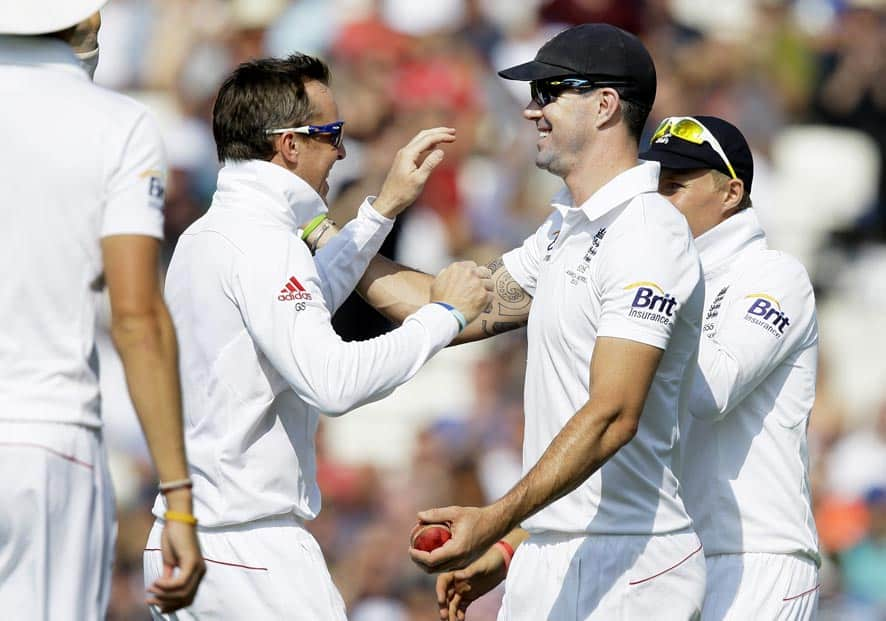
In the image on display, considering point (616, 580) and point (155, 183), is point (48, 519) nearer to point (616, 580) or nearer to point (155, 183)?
point (155, 183)

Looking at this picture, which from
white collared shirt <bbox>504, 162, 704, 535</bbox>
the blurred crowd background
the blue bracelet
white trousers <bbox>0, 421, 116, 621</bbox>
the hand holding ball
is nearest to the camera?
white trousers <bbox>0, 421, 116, 621</bbox>

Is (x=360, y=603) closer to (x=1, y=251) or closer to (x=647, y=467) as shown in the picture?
(x=647, y=467)

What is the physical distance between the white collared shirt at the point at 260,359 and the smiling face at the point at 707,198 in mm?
1263

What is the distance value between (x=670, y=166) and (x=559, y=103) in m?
0.83

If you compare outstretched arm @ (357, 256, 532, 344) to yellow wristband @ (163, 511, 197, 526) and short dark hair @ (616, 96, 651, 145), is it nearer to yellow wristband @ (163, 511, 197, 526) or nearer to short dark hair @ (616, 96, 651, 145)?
short dark hair @ (616, 96, 651, 145)

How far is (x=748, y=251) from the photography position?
5.36 metres

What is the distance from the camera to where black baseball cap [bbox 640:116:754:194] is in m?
5.47

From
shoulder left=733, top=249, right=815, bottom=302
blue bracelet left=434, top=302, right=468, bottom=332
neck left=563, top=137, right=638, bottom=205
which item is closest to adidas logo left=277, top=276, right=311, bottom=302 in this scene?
blue bracelet left=434, top=302, right=468, bottom=332

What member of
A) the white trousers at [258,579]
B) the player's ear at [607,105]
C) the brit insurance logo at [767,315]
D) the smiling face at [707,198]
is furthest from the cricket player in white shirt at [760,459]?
the white trousers at [258,579]

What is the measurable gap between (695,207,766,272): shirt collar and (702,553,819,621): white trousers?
105 centimetres

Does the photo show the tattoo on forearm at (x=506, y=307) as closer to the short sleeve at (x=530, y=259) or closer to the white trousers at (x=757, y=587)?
the short sleeve at (x=530, y=259)

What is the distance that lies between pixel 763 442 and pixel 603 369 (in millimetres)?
1143

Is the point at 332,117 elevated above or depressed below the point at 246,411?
above

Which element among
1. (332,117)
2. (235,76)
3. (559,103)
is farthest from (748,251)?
(235,76)
